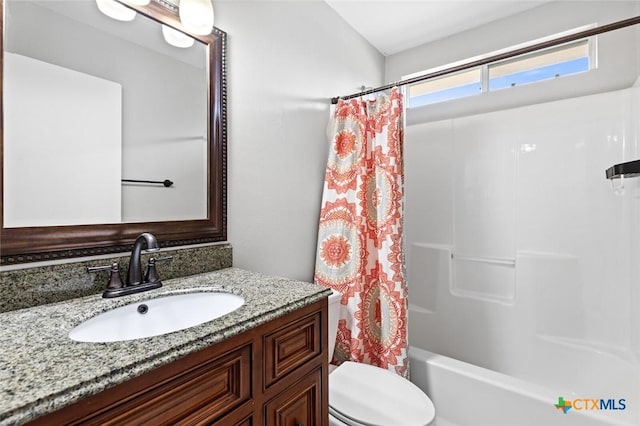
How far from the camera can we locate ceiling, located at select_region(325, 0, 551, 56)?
6.81ft

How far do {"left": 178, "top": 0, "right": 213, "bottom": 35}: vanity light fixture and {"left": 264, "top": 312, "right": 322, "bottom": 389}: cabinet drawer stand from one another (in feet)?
3.81

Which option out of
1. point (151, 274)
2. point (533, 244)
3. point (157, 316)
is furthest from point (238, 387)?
point (533, 244)

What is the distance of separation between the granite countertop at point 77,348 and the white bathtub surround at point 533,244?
1347mm

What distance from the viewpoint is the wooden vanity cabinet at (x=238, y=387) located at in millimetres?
556

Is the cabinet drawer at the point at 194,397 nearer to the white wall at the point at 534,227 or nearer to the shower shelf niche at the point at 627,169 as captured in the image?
the shower shelf niche at the point at 627,169

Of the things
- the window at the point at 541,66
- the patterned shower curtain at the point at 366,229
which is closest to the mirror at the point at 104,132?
the patterned shower curtain at the point at 366,229

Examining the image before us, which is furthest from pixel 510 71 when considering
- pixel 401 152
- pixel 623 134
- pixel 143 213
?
pixel 143 213

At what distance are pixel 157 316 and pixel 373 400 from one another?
0.93 meters

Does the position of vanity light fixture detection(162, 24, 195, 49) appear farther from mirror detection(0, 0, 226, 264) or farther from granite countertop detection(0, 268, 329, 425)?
granite countertop detection(0, 268, 329, 425)

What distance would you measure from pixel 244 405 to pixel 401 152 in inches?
57.0

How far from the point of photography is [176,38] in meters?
1.25

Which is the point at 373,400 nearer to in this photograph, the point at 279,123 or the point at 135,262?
the point at 135,262

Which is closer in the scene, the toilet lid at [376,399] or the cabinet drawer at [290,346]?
the cabinet drawer at [290,346]

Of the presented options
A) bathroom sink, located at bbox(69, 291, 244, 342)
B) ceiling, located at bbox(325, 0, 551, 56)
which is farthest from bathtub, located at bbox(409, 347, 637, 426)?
ceiling, located at bbox(325, 0, 551, 56)
